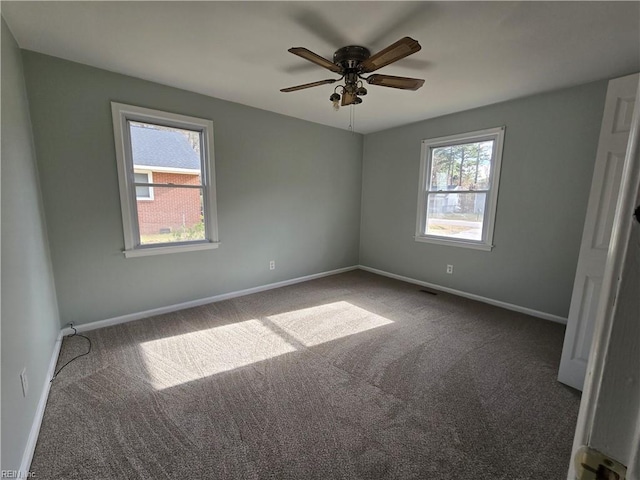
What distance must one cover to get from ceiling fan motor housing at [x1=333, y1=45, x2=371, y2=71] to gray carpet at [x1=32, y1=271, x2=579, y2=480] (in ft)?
7.84

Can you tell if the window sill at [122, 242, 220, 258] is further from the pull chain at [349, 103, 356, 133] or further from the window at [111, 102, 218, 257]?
the pull chain at [349, 103, 356, 133]

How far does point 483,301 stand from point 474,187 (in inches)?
59.2

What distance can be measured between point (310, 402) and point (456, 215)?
317 cm

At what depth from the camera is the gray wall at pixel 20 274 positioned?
1345 mm

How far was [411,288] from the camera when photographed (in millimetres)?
4188

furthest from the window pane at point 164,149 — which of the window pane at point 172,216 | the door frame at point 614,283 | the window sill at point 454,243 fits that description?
the door frame at point 614,283

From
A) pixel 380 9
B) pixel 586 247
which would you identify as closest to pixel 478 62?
pixel 380 9

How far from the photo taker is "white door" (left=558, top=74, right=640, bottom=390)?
1.73m

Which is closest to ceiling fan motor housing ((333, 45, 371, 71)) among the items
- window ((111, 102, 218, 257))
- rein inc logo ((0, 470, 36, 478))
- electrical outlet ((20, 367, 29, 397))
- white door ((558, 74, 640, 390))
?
white door ((558, 74, 640, 390))

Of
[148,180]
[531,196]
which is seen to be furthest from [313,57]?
[531,196]

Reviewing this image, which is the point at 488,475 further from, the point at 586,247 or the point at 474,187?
the point at 474,187

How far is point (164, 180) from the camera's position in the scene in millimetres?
3084

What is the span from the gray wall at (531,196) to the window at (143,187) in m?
3.45

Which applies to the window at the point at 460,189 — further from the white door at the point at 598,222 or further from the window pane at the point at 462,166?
the white door at the point at 598,222
